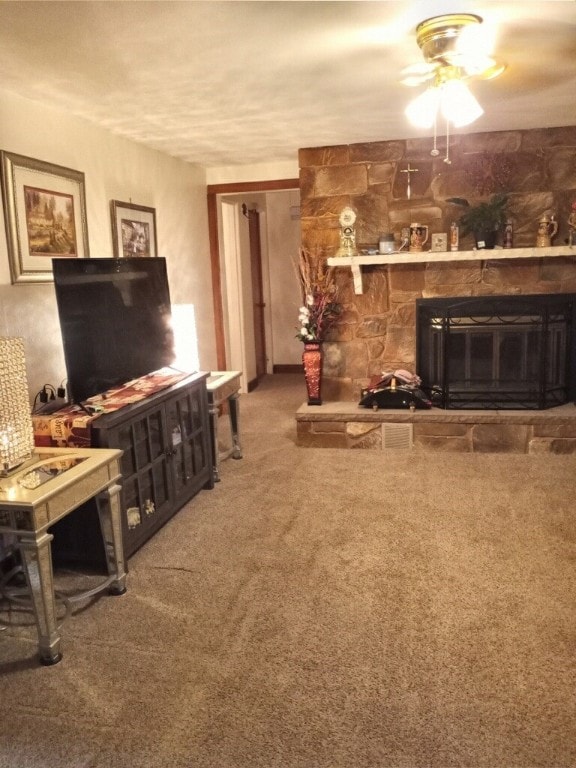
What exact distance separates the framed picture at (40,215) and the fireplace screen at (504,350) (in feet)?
8.47

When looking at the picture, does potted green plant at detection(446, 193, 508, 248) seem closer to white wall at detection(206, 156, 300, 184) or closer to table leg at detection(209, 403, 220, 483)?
white wall at detection(206, 156, 300, 184)

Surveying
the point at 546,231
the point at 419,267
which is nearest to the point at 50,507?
the point at 419,267

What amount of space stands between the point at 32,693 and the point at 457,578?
1705 mm

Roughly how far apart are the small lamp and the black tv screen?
359 millimetres

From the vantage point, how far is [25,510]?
203cm

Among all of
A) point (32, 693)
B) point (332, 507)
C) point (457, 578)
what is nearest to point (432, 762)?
point (457, 578)

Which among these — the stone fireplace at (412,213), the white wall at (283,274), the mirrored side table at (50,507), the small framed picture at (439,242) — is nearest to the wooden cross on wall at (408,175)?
the stone fireplace at (412,213)

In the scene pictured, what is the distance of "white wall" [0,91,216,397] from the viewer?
9.79 feet

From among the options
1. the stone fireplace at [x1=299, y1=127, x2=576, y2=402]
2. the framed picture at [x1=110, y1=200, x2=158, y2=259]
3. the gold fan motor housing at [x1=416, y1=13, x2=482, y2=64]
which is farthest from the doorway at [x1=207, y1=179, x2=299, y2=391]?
the gold fan motor housing at [x1=416, y1=13, x2=482, y2=64]

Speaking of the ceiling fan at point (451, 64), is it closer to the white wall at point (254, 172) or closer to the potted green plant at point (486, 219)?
the potted green plant at point (486, 219)

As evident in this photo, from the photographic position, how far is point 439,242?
4496 mm

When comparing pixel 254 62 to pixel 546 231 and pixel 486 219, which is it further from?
pixel 546 231

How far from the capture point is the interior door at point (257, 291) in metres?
7.21

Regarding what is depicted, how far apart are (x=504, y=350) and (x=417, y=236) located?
41.8 inches
